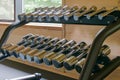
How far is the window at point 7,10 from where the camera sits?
13.2 feet

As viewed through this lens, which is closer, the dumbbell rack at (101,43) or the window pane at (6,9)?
the dumbbell rack at (101,43)

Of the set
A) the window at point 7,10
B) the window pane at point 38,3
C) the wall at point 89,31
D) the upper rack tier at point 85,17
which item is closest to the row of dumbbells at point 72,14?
the upper rack tier at point 85,17

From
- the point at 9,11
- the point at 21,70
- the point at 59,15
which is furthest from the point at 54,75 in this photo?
the point at 9,11

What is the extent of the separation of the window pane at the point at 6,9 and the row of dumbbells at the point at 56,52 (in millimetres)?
1882

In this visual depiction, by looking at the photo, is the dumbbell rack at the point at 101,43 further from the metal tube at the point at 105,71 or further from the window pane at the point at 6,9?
the window pane at the point at 6,9

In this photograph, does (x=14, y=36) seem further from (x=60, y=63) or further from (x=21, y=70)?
(x=60, y=63)

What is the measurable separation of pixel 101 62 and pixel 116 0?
3.15 ft

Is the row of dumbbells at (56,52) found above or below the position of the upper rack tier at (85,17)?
below

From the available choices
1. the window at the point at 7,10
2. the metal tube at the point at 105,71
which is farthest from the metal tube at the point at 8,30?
the window at the point at 7,10

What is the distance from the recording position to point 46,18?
1.84 meters

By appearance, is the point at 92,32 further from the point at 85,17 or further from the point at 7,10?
the point at 7,10

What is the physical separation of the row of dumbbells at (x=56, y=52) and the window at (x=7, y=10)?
187 centimetres

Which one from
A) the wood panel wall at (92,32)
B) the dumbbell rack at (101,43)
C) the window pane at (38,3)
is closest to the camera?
the dumbbell rack at (101,43)

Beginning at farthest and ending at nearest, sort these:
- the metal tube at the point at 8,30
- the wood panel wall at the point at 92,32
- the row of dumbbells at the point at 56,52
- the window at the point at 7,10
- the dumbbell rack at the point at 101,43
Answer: the window at the point at 7,10, the wood panel wall at the point at 92,32, the metal tube at the point at 8,30, the row of dumbbells at the point at 56,52, the dumbbell rack at the point at 101,43
